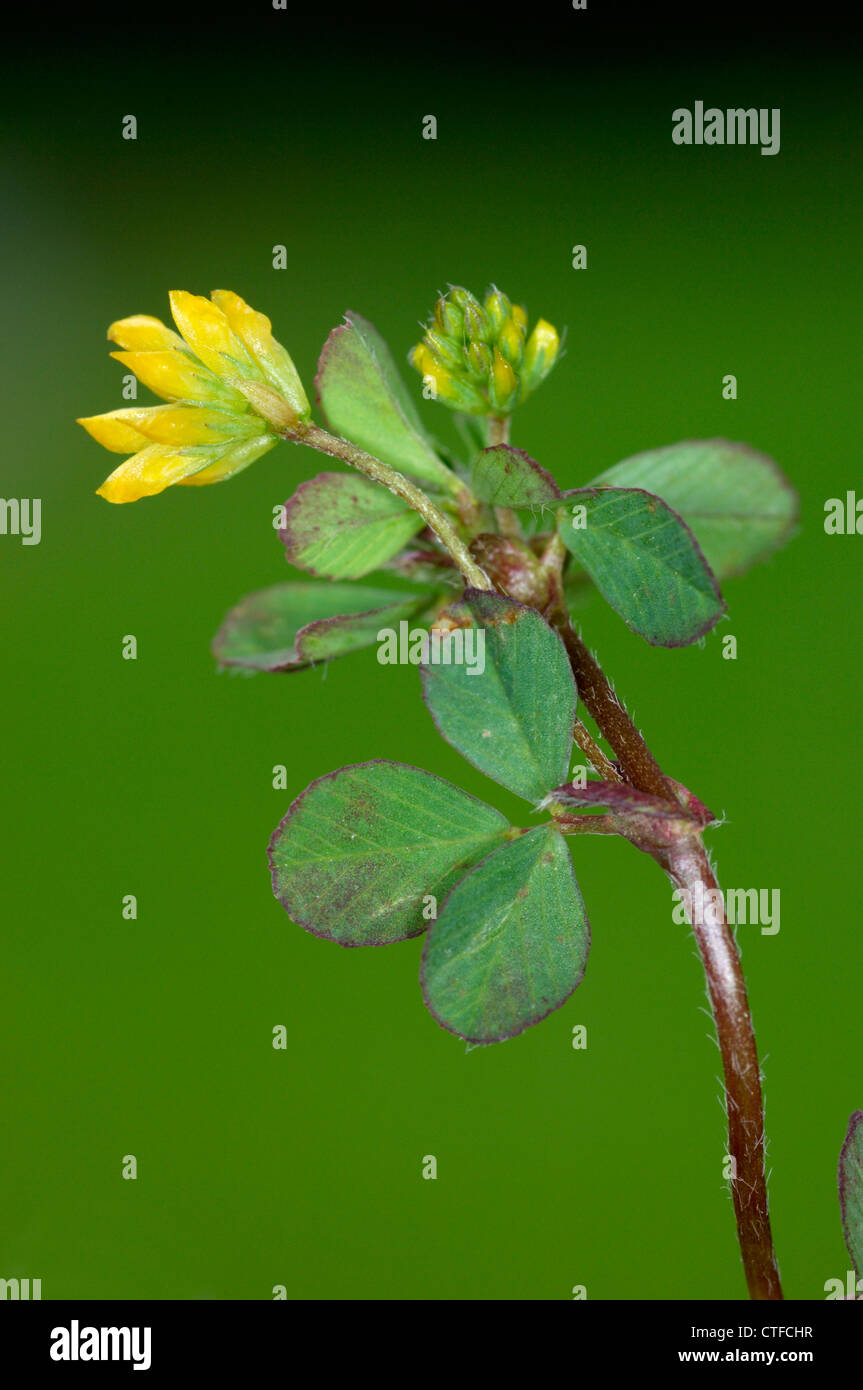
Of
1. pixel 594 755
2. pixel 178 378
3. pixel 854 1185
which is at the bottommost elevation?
pixel 854 1185

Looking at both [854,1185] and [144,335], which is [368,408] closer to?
[144,335]

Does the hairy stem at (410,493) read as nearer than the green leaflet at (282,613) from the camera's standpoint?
Yes

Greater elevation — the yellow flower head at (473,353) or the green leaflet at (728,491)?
the yellow flower head at (473,353)

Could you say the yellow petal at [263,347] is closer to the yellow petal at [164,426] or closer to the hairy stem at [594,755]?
the yellow petal at [164,426]

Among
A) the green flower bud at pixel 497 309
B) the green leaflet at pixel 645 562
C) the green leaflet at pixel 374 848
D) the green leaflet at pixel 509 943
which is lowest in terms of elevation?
the green leaflet at pixel 509 943

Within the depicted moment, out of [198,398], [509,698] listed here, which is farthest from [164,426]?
[509,698]

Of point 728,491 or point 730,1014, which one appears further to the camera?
point 728,491

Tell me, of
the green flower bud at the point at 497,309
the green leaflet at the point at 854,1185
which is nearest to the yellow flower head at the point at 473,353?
the green flower bud at the point at 497,309
